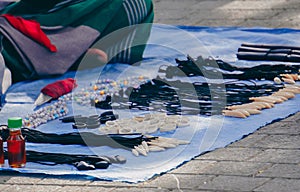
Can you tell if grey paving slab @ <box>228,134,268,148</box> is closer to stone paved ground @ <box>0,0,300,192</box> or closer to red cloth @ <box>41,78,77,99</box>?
stone paved ground @ <box>0,0,300,192</box>

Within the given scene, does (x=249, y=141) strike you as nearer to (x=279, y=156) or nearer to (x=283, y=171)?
(x=279, y=156)

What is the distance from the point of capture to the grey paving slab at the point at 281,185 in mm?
3311

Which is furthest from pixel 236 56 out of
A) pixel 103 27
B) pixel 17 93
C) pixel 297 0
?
pixel 297 0

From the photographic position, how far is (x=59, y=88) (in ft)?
16.1

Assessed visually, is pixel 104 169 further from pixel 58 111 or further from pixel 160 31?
pixel 160 31

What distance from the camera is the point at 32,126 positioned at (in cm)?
438

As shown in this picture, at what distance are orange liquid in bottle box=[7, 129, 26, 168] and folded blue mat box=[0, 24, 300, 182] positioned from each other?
50 mm

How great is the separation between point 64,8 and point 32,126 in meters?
1.27

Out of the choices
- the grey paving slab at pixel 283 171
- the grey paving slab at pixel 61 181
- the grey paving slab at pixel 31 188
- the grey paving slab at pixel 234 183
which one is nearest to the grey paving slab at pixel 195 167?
the grey paving slab at pixel 234 183

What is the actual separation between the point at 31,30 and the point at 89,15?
42 cm

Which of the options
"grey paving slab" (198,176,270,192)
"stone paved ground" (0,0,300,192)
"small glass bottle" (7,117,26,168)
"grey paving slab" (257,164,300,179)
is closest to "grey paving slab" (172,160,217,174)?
"stone paved ground" (0,0,300,192)

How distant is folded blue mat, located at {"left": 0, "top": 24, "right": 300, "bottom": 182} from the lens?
374 centimetres

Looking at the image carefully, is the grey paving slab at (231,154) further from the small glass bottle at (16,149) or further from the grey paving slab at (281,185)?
the small glass bottle at (16,149)

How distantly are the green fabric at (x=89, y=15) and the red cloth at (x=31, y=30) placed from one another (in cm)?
14
